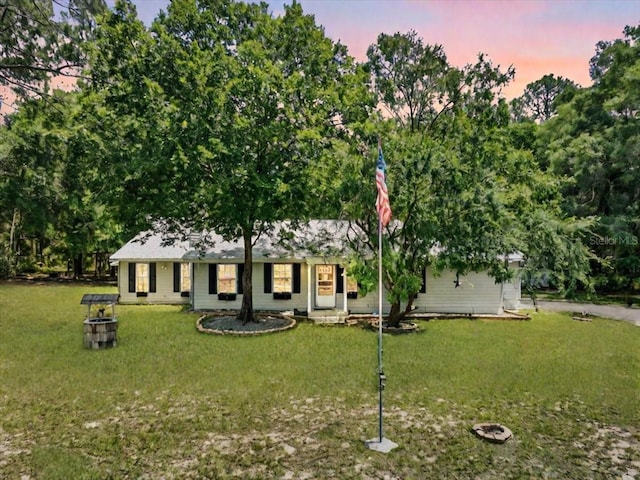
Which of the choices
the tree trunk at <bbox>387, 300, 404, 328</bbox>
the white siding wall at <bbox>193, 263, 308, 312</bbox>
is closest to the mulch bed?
the white siding wall at <bbox>193, 263, 308, 312</bbox>

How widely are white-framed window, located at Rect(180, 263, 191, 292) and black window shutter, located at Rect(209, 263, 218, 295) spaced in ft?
8.57

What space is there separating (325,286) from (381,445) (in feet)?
41.2

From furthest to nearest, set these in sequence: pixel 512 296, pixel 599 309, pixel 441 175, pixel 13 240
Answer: pixel 13 240 < pixel 599 309 < pixel 512 296 < pixel 441 175

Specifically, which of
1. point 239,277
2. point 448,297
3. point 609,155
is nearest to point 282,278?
point 239,277

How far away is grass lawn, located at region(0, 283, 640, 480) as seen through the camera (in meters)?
6.54

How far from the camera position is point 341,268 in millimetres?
19422

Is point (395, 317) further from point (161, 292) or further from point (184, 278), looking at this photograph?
point (161, 292)

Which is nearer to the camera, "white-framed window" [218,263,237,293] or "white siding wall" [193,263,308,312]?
"white siding wall" [193,263,308,312]

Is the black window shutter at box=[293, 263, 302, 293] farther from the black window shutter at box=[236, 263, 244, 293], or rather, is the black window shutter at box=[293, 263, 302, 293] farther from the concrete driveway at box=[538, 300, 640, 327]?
the concrete driveway at box=[538, 300, 640, 327]

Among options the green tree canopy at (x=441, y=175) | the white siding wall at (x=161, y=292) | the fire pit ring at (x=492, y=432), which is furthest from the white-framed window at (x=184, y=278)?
the fire pit ring at (x=492, y=432)

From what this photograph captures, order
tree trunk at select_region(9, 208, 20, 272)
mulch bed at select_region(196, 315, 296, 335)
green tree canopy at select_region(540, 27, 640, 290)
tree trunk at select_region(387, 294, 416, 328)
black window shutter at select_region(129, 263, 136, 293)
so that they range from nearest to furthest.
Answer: mulch bed at select_region(196, 315, 296, 335) → tree trunk at select_region(387, 294, 416, 328) → black window shutter at select_region(129, 263, 136, 293) → green tree canopy at select_region(540, 27, 640, 290) → tree trunk at select_region(9, 208, 20, 272)

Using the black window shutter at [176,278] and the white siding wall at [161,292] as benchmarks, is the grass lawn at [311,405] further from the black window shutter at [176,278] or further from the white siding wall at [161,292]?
the black window shutter at [176,278]

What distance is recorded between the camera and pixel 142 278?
2261 centimetres

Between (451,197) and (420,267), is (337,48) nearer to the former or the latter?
(451,197)
